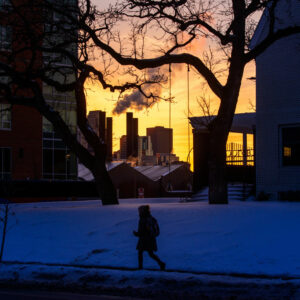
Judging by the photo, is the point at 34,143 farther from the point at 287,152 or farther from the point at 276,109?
the point at 287,152

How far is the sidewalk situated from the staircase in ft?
44.2

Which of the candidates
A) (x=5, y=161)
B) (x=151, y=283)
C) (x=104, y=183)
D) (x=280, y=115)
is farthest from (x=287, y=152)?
(x=5, y=161)

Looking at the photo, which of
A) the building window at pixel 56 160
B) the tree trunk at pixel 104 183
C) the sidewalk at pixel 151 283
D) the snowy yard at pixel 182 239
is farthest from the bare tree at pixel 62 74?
the building window at pixel 56 160

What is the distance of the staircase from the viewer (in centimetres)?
2521

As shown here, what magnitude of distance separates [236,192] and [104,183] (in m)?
6.52

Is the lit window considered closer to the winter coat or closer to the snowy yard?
the snowy yard

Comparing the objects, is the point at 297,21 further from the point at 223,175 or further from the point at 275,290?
the point at 275,290

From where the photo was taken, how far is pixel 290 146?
2356 centimetres

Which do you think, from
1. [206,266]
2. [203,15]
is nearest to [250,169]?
[203,15]

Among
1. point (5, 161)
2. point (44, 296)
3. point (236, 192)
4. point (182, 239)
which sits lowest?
point (44, 296)

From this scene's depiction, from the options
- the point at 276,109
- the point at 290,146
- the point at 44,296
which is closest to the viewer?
the point at 44,296

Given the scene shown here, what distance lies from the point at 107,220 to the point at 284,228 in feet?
18.9

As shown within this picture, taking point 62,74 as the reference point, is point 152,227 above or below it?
below

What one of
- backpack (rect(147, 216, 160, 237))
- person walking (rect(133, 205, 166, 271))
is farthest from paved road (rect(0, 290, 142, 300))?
backpack (rect(147, 216, 160, 237))
